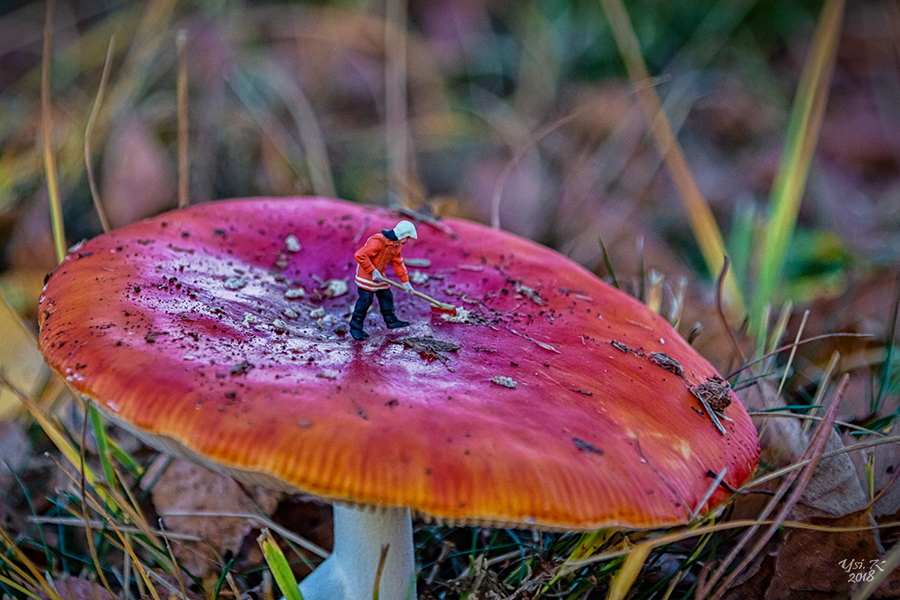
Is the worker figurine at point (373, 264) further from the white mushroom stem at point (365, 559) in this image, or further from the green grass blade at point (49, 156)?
the green grass blade at point (49, 156)

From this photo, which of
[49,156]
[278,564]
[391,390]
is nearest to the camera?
[391,390]

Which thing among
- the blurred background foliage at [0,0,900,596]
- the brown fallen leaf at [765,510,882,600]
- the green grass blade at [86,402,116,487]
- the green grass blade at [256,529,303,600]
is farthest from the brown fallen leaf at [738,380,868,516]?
the green grass blade at [86,402,116,487]

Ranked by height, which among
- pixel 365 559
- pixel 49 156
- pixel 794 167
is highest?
pixel 49 156

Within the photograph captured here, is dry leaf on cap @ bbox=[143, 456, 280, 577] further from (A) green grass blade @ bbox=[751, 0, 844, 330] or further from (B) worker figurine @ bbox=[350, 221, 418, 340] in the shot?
(A) green grass blade @ bbox=[751, 0, 844, 330]

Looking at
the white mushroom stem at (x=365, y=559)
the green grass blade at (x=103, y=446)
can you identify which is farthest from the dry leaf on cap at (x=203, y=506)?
the white mushroom stem at (x=365, y=559)

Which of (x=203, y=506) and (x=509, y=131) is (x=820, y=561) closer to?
(x=203, y=506)

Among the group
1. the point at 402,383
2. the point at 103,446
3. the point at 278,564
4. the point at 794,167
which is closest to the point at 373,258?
the point at 402,383
